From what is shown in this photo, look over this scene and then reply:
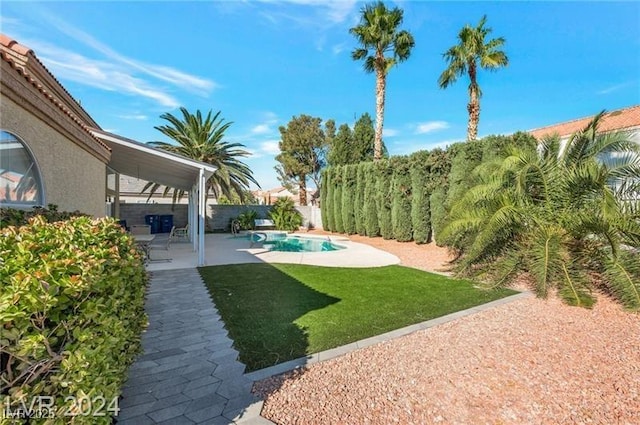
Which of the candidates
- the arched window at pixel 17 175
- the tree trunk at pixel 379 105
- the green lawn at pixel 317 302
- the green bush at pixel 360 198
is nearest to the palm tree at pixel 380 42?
the tree trunk at pixel 379 105

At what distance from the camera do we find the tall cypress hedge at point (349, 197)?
23.4 m

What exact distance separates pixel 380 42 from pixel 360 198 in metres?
11.3

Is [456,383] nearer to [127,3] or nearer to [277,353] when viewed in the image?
[277,353]

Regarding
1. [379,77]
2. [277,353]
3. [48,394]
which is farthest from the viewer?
[379,77]

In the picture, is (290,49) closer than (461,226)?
No

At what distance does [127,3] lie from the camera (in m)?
7.79

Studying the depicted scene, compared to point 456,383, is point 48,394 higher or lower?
higher

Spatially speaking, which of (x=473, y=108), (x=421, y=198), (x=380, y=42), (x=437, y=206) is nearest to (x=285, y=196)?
(x=380, y=42)

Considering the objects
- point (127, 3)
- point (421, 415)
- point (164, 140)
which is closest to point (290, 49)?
point (127, 3)

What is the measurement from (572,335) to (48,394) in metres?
7.17

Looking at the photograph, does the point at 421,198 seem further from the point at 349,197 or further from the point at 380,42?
the point at 380,42

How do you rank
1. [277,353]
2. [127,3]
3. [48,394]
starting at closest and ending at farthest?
[48,394] → [277,353] → [127,3]

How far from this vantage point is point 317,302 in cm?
700

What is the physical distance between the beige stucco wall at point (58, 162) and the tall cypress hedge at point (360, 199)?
1624cm
